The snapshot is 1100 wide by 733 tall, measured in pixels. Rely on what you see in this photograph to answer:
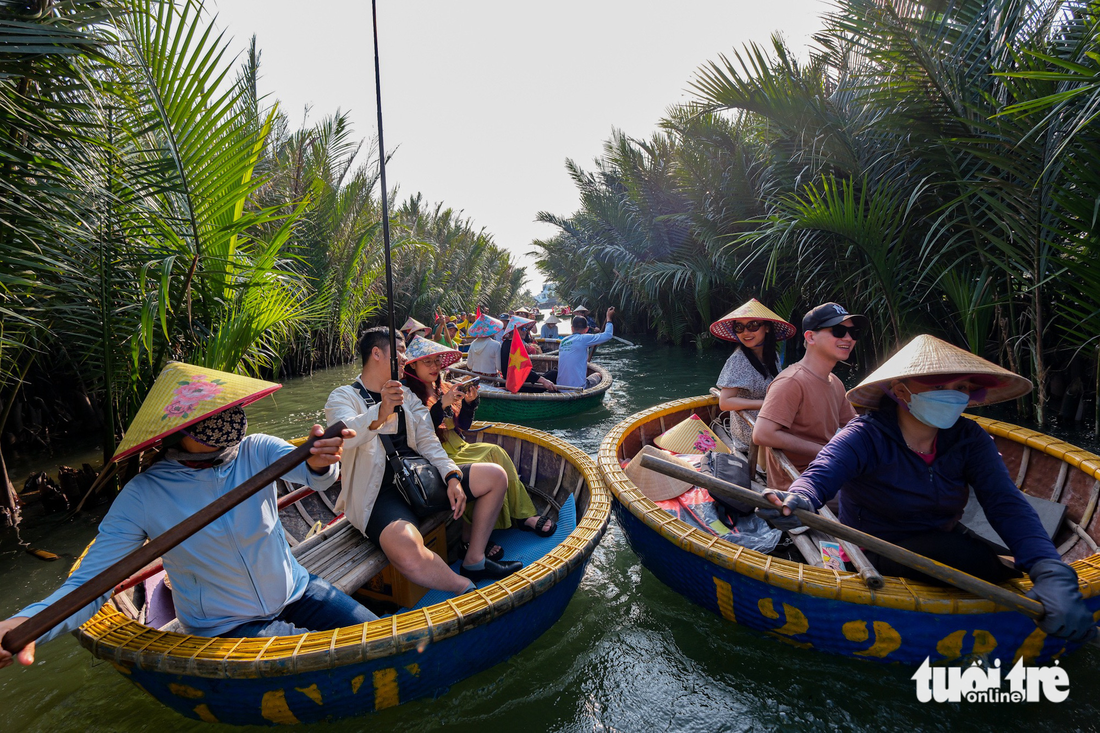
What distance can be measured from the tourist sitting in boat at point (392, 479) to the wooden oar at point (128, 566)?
2.06 ft

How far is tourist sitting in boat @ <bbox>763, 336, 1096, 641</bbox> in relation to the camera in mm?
2041

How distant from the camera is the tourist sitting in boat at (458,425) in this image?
3135mm

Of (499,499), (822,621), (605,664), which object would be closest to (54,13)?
(499,499)

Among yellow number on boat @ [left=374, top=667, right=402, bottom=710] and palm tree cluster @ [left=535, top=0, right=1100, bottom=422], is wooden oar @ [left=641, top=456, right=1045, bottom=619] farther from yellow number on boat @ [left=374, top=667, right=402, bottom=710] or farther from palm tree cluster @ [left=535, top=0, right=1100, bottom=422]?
palm tree cluster @ [left=535, top=0, right=1100, bottom=422]

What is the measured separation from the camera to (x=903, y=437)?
219 centimetres

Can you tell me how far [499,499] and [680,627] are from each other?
49.6 inches

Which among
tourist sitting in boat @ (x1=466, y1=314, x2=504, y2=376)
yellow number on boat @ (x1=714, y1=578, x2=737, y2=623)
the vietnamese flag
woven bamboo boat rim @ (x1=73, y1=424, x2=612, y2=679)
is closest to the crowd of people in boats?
woven bamboo boat rim @ (x1=73, y1=424, x2=612, y2=679)

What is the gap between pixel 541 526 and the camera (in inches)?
141

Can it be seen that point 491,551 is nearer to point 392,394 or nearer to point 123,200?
point 392,394

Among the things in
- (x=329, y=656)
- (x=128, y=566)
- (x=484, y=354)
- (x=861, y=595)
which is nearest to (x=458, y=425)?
(x=329, y=656)

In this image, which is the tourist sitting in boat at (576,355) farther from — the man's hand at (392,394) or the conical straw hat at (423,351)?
the man's hand at (392,394)

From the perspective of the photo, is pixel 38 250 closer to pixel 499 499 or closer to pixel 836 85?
pixel 499 499

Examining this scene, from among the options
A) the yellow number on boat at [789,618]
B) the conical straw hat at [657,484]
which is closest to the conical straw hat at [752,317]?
the conical straw hat at [657,484]

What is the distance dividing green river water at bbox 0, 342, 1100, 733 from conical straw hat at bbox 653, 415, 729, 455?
3.76 feet
